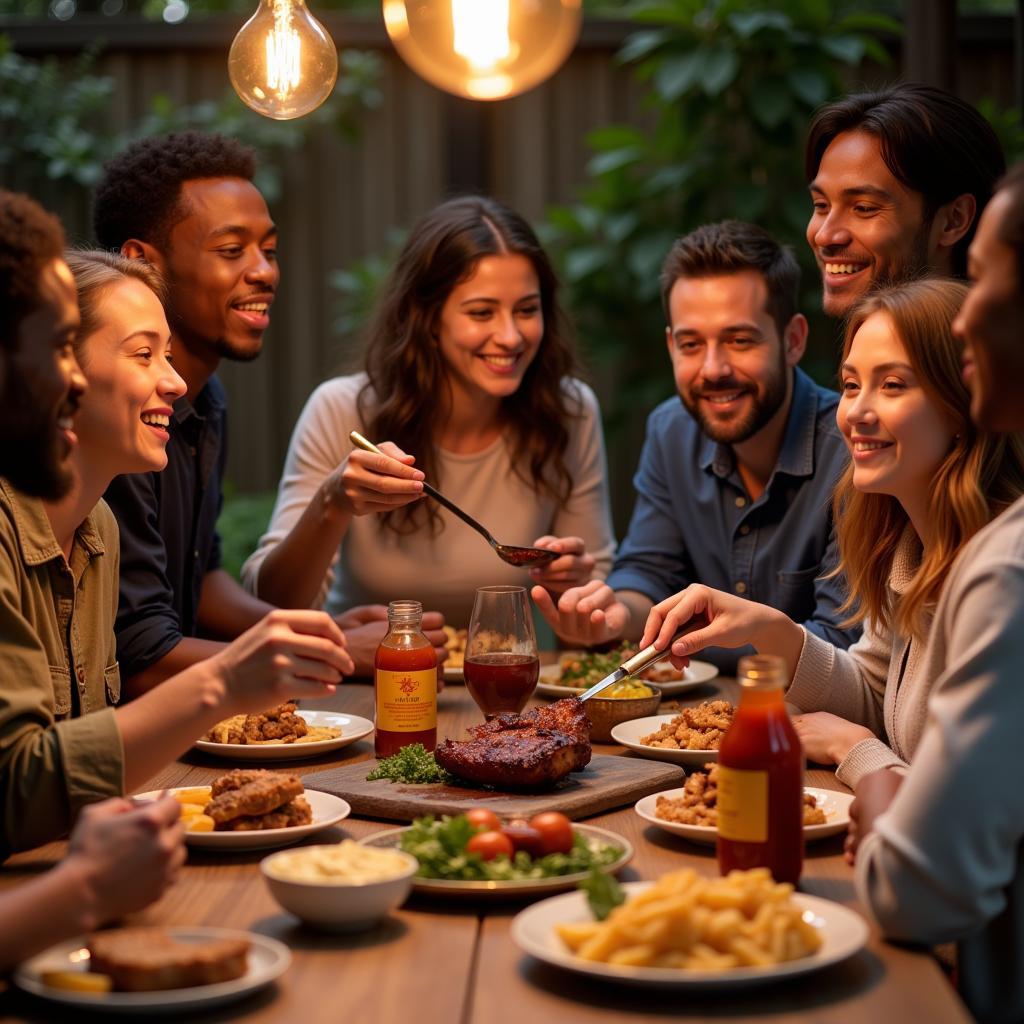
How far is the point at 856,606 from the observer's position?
3135 mm

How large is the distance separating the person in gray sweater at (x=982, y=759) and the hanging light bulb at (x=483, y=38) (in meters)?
1.22

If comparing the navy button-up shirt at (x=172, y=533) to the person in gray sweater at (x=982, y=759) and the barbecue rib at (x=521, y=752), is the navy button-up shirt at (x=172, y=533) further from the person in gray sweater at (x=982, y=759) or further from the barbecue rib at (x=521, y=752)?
the person in gray sweater at (x=982, y=759)

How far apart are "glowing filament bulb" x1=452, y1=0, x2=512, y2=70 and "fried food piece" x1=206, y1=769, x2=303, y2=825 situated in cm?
148

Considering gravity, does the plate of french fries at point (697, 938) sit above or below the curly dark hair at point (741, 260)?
below

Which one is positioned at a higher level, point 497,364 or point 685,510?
point 497,364

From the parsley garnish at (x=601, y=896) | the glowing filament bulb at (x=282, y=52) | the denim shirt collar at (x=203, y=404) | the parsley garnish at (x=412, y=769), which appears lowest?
the parsley garnish at (x=412, y=769)

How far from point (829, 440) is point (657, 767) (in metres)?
1.47

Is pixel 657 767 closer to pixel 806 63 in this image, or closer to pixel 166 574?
pixel 166 574

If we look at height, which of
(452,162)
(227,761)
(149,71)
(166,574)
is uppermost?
(149,71)

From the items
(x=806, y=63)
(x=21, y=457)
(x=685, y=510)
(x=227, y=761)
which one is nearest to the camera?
(x=21, y=457)

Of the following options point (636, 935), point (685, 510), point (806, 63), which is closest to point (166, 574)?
point (685, 510)

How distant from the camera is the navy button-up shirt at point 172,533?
2.96m

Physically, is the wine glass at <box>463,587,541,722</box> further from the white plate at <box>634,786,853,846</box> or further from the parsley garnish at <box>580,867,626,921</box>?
the parsley garnish at <box>580,867,626,921</box>

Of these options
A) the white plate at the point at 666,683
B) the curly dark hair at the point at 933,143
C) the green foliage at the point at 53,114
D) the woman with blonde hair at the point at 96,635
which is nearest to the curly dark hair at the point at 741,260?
the curly dark hair at the point at 933,143
